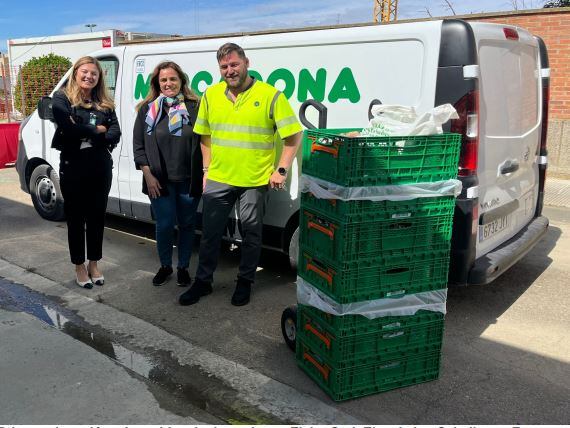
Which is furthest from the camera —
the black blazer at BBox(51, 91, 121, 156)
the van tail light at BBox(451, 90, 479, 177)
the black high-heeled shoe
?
the black high-heeled shoe

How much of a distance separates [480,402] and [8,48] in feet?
104

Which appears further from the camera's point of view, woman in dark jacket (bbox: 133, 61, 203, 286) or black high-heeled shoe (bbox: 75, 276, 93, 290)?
black high-heeled shoe (bbox: 75, 276, 93, 290)

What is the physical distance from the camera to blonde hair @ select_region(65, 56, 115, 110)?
4324 mm

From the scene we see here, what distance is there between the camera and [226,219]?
4.31 meters

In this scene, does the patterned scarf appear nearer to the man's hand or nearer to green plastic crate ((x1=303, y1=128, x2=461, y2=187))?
the man's hand

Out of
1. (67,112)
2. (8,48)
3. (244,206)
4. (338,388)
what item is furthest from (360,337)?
(8,48)

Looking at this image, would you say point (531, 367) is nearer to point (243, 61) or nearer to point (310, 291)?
point (310, 291)

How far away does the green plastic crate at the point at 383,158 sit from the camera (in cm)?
278

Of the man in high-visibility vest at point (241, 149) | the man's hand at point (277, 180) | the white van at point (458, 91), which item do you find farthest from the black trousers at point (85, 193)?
the man's hand at point (277, 180)

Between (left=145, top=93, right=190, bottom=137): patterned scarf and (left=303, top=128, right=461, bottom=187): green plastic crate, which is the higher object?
(left=145, top=93, right=190, bottom=137): patterned scarf

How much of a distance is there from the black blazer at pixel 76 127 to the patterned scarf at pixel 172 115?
283 mm

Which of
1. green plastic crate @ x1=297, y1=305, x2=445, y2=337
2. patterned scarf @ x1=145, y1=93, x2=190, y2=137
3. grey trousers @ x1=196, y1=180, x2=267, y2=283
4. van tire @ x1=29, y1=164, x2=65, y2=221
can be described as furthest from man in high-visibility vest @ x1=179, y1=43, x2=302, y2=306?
van tire @ x1=29, y1=164, x2=65, y2=221

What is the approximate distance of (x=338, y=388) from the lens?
9.73 feet

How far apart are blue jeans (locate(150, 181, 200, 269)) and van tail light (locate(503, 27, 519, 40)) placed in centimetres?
272
